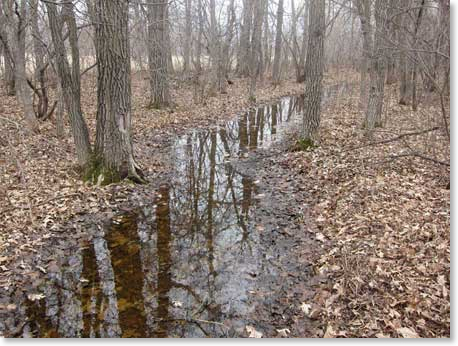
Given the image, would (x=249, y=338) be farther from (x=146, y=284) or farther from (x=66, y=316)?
(x=66, y=316)

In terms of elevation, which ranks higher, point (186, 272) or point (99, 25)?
point (99, 25)

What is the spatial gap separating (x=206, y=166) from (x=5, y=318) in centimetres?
616

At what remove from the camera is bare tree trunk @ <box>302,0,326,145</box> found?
9.20m

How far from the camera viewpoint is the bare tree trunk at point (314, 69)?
920cm

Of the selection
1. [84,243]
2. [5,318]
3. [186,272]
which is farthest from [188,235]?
[5,318]

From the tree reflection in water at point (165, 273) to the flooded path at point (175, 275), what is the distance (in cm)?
1

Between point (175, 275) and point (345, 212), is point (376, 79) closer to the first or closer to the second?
point (345, 212)

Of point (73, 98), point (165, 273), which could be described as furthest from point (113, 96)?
point (165, 273)

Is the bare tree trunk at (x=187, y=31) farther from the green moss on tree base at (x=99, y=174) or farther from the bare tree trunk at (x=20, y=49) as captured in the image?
the green moss on tree base at (x=99, y=174)

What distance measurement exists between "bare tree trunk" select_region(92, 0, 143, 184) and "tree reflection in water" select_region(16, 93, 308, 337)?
44.2 inches

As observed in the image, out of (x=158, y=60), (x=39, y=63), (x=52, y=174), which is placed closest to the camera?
(x=52, y=174)

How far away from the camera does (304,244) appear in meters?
5.80

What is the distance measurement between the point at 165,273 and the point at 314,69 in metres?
6.73

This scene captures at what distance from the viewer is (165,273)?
5.17 metres
